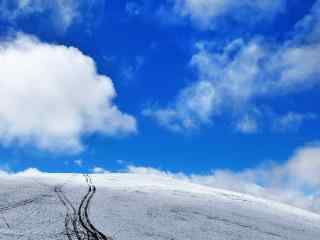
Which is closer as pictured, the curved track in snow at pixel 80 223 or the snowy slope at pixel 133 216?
the curved track in snow at pixel 80 223

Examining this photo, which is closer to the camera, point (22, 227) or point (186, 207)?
point (22, 227)

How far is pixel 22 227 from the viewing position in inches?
1022

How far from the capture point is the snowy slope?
26.5 meters

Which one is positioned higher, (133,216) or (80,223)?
(133,216)

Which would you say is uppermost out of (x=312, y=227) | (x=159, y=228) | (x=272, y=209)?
(x=272, y=209)

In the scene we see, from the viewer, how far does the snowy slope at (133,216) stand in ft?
86.8

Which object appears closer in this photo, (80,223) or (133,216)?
(80,223)

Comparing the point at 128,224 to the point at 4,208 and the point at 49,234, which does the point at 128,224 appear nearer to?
the point at 49,234

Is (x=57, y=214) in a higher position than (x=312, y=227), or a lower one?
lower

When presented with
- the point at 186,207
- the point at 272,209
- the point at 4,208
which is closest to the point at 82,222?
the point at 4,208

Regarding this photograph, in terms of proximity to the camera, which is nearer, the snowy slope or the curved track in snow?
the curved track in snow

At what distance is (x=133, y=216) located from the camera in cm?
3297

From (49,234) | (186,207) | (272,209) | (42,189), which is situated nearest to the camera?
(49,234)

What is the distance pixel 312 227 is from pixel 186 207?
11.1 meters
